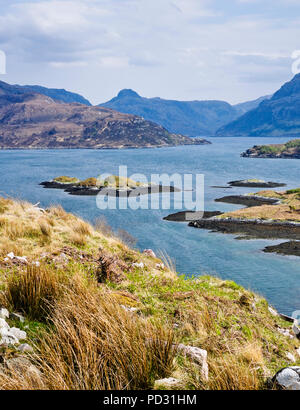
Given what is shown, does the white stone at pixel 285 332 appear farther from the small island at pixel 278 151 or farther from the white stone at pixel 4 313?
the small island at pixel 278 151

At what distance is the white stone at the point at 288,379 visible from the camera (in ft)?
15.3

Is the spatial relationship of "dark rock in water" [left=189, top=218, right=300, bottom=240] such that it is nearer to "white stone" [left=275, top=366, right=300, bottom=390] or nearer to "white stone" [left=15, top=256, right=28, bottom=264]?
"white stone" [left=15, top=256, right=28, bottom=264]

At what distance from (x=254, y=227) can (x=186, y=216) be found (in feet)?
26.2

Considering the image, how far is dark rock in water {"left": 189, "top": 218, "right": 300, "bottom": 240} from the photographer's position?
3409 cm

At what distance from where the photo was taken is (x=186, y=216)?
1663 inches

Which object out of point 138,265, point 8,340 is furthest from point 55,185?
point 8,340

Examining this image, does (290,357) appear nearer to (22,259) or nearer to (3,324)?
(3,324)

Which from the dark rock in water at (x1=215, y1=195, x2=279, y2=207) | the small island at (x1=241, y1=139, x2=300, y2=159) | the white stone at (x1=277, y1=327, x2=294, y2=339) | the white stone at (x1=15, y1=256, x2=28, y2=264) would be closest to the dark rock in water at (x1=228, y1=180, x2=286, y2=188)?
the dark rock in water at (x1=215, y1=195, x2=279, y2=207)

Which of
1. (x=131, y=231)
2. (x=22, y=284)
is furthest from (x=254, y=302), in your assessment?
(x=131, y=231)

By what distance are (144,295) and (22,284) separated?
9.31 feet

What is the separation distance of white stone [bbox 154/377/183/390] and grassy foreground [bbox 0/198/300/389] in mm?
73

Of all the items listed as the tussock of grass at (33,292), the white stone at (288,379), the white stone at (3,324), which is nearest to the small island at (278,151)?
the tussock of grass at (33,292)

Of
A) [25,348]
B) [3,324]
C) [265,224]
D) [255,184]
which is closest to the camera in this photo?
[25,348]

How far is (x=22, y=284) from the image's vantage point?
6621mm
